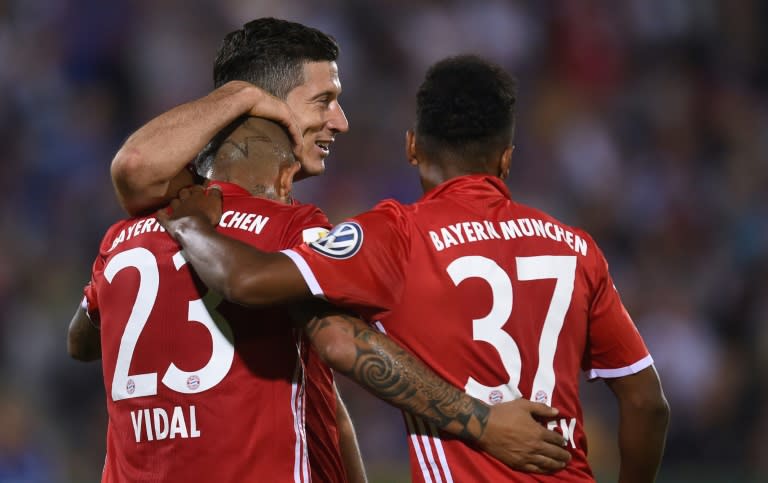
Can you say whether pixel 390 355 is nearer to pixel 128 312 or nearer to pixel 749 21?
pixel 128 312

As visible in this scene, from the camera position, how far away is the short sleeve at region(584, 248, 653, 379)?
3.56 metres

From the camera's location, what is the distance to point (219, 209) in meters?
3.49

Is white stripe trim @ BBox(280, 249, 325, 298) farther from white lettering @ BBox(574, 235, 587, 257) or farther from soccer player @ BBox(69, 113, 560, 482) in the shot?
white lettering @ BBox(574, 235, 587, 257)

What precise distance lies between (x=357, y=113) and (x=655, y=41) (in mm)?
3222

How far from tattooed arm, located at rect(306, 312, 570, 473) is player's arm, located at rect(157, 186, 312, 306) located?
0.16 metres

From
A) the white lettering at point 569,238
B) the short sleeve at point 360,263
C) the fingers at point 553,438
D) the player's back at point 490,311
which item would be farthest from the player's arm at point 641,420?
the short sleeve at point 360,263

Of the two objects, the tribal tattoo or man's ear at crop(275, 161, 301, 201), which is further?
man's ear at crop(275, 161, 301, 201)

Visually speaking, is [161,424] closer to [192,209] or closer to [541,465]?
[192,209]

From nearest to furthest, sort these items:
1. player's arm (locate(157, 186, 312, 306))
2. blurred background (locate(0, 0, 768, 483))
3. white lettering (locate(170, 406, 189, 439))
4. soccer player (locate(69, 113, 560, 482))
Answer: player's arm (locate(157, 186, 312, 306)), soccer player (locate(69, 113, 560, 482)), white lettering (locate(170, 406, 189, 439)), blurred background (locate(0, 0, 768, 483))

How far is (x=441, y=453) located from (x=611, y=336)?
0.67 metres

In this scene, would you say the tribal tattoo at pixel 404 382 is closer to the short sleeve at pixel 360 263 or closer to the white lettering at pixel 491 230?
the short sleeve at pixel 360 263

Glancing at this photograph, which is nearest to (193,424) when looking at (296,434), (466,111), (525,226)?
(296,434)

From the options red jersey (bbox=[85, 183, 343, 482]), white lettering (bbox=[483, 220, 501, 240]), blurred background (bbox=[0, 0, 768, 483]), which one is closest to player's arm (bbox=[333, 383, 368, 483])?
red jersey (bbox=[85, 183, 343, 482])

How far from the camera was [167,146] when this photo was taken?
3.50 m
